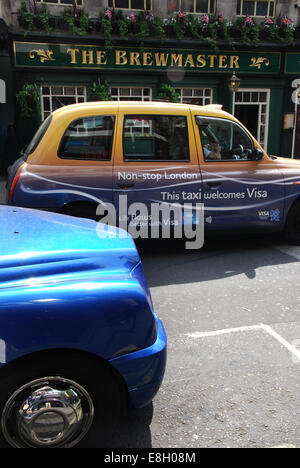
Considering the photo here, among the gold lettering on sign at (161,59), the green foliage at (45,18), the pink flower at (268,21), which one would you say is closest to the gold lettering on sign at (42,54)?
the green foliage at (45,18)

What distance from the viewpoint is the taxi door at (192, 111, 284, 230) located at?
574 centimetres

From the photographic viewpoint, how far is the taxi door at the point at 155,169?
545 centimetres

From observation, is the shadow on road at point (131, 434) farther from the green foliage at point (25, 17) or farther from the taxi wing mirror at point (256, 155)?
the green foliage at point (25, 17)

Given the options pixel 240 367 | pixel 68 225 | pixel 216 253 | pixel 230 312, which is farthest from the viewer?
pixel 216 253

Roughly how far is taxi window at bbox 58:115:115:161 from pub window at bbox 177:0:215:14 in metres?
10.7

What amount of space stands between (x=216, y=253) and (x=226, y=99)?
10.1 metres

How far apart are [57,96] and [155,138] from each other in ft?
29.5

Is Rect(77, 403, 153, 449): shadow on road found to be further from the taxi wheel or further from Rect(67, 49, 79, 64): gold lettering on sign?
Rect(67, 49, 79, 64): gold lettering on sign

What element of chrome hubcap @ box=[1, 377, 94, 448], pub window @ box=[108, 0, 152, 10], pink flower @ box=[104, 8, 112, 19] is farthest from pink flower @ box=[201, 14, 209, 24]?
chrome hubcap @ box=[1, 377, 94, 448]

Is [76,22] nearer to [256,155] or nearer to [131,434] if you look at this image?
[256,155]

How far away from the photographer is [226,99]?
14.8 meters

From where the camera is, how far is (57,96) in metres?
13.5
